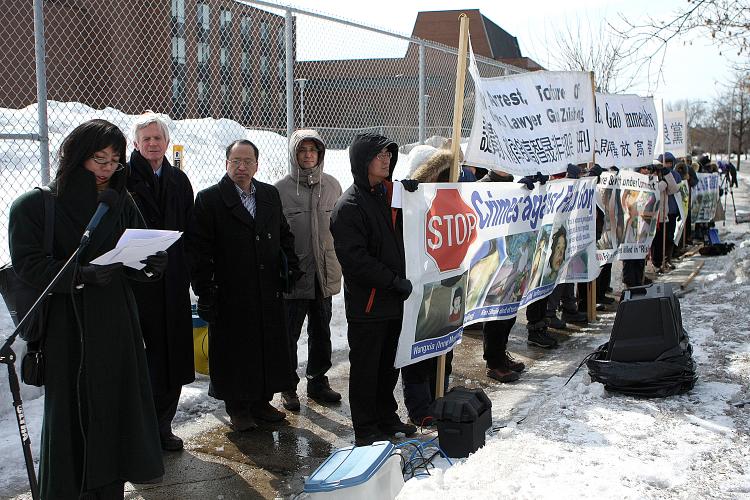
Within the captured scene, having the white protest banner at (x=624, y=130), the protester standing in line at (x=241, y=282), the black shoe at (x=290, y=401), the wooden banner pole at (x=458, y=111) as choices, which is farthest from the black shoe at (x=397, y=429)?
the white protest banner at (x=624, y=130)

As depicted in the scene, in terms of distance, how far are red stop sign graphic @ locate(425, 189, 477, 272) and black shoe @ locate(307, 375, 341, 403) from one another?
4.85 ft

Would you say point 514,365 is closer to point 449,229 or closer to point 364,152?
point 449,229

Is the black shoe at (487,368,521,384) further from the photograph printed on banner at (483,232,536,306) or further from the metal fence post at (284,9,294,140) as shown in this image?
the metal fence post at (284,9,294,140)

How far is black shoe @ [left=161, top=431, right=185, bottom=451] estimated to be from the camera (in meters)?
4.71

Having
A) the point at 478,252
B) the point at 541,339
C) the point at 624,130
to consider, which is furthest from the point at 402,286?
the point at 624,130

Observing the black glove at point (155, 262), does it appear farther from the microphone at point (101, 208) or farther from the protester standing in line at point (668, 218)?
the protester standing in line at point (668, 218)

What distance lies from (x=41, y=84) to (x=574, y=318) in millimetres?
6179

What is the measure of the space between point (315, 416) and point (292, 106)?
2.88 metres

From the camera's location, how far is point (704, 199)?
1502 centimetres

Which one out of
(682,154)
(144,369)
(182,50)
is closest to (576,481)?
(144,369)

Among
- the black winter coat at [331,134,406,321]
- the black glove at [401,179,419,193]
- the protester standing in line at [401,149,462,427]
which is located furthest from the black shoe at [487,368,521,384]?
the black glove at [401,179,419,193]

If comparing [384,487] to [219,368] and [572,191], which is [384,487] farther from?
[572,191]

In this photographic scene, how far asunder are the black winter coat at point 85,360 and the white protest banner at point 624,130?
692 cm

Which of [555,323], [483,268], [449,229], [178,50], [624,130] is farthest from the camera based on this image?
[624,130]
